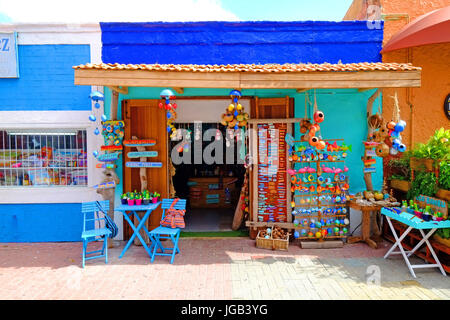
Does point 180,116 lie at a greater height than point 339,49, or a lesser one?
lesser

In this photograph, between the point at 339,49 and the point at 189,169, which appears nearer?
the point at 339,49

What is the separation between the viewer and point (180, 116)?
23.7 ft

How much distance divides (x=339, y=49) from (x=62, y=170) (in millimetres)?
7109

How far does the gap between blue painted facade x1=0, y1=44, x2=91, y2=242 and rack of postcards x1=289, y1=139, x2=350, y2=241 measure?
16.1 ft

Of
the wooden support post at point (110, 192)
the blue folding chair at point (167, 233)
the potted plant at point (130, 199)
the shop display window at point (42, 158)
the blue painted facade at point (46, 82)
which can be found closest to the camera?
the blue folding chair at point (167, 233)

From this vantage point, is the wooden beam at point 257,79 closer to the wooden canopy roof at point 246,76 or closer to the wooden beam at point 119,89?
the wooden canopy roof at point 246,76

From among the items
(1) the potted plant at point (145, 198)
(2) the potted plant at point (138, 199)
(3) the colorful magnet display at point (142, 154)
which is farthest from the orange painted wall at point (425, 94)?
(2) the potted plant at point (138, 199)

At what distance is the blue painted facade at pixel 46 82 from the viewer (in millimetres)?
7102

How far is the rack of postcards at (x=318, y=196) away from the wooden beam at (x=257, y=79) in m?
1.37

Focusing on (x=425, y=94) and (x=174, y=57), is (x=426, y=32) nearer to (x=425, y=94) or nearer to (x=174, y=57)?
(x=425, y=94)

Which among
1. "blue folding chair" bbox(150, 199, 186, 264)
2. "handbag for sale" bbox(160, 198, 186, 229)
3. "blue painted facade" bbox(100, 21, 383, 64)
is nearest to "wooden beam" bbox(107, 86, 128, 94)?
"blue painted facade" bbox(100, 21, 383, 64)

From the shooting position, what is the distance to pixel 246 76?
581 cm

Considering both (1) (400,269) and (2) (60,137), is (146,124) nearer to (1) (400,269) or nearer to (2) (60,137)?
(2) (60,137)
